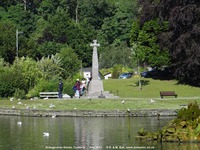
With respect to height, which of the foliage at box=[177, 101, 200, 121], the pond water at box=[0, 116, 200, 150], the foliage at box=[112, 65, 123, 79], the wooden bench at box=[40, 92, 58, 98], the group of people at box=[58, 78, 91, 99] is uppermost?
the foliage at box=[112, 65, 123, 79]

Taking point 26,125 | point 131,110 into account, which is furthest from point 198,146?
point 131,110

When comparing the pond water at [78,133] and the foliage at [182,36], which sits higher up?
the foliage at [182,36]

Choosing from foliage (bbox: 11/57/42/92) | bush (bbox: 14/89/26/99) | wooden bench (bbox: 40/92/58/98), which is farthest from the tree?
wooden bench (bbox: 40/92/58/98)

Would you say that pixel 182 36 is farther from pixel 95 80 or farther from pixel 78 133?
pixel 78 133

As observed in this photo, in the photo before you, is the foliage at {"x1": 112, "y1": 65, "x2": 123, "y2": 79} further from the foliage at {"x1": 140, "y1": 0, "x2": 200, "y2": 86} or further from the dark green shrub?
the dark green shrub

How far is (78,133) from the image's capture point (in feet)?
120

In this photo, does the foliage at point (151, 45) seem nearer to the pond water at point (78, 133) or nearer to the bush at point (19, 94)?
the bush at point (19, 94)

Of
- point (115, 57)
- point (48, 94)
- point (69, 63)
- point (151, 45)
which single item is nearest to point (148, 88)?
point (151, 45)

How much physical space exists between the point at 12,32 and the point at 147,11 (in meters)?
28.2

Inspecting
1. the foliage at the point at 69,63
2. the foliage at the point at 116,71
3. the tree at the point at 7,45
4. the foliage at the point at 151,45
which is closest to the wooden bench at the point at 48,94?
the foliage at the point at 151,45

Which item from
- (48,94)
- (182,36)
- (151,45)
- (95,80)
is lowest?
(48,94)

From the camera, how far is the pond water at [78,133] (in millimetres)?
30906

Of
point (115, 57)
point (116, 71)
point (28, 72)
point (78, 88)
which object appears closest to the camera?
point (78, 88)

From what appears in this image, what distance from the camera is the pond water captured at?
1217 inches
